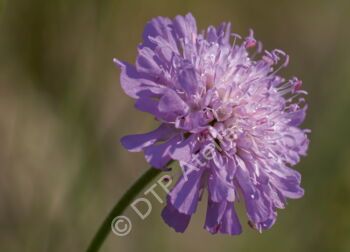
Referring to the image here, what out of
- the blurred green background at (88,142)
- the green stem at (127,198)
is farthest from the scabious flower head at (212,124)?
the blurred green background at (88,142)

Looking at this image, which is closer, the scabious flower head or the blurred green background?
the scabious flower head

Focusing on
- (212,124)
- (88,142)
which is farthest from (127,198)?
(88,142)

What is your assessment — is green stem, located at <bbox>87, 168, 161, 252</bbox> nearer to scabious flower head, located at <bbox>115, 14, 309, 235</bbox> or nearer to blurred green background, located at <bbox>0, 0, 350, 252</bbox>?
scabious flower head, located at <bbox>115, 14, 309, 235</bbox>

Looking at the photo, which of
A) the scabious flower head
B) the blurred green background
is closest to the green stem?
the scabious flower head

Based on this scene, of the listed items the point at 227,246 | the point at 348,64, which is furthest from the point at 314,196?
the point at 348,64

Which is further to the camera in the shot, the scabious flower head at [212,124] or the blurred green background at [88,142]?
the blurred green background at [88,142]

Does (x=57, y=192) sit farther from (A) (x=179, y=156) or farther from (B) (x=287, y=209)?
(A) (x=179, y=156)

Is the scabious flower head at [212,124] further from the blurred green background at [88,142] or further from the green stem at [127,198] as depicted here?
the blurred green background at [88,142]
